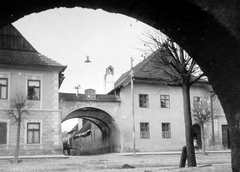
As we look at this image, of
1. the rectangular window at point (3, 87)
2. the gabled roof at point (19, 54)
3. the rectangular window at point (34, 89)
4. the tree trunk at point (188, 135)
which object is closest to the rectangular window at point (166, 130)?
the gabled roof at point (19, 54)

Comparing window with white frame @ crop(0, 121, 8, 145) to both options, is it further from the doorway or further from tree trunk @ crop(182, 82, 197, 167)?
the doorway

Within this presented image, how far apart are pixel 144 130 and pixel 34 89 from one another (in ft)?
34.6

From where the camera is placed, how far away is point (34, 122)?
2561 centimetres

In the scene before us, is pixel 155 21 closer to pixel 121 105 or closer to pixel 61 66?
pixel 61 66

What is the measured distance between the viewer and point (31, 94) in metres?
26.1

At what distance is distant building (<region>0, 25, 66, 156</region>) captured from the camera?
2484 cm

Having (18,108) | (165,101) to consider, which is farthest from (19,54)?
(165,101)

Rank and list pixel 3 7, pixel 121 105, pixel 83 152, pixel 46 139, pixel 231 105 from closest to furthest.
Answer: pixel 3 7 → pixel 231 105 → pixel 46 139 → pixel 121 105 → pixel 83 152

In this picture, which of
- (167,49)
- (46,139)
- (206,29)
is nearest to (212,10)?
(206,29)

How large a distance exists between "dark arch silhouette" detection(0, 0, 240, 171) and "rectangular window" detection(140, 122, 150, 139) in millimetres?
27171

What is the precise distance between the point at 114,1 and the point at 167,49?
7495mm

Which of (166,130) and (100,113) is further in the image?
(100,113)

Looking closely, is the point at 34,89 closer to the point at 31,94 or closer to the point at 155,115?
the point at 31,94

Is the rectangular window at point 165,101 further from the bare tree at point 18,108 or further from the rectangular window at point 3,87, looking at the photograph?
the rectangular window at point 3,87
